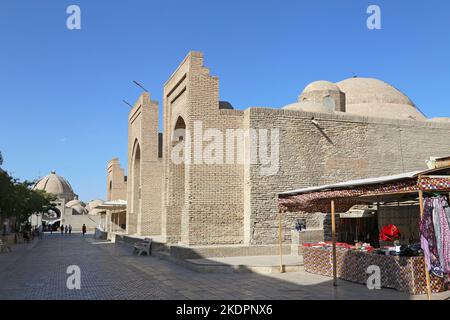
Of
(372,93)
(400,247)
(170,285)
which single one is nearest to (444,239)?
(400,247)

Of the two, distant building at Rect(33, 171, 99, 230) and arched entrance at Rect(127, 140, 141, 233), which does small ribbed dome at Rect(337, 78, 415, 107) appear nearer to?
arched entrance at Rect(127, 140, 141, 233)

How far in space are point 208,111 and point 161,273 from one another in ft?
20.6

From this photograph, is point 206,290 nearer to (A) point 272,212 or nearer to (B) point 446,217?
(B) point 446,217

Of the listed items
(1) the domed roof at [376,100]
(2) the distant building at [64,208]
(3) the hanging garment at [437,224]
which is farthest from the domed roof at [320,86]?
(2) the distant building at [64,208]

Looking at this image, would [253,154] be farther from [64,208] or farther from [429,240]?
[64,208]

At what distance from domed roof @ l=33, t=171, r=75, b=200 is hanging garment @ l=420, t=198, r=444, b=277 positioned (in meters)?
71.3

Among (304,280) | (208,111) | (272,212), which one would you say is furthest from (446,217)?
(208,111)

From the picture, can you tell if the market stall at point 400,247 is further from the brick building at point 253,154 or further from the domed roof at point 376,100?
the domed roof at point 376,100

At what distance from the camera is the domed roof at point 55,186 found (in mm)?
72875

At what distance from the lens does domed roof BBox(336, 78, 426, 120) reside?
26.3 meters

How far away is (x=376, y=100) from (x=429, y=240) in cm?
2216

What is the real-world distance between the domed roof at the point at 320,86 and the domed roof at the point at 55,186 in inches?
2244

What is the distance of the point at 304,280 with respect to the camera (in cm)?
984

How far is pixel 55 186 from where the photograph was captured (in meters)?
73.4
